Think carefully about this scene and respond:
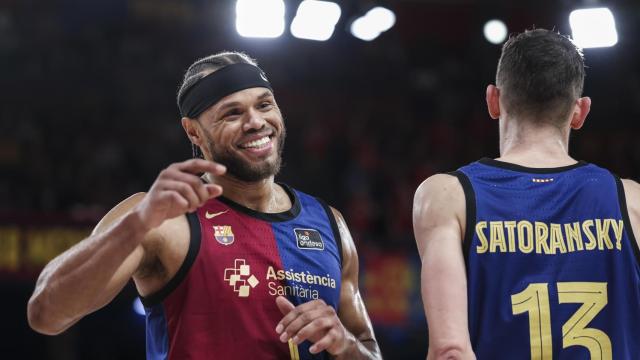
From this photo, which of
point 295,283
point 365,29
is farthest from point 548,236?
point 365,29

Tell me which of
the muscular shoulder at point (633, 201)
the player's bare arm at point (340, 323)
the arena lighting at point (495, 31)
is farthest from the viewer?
the arena lighting at point (495, 31)

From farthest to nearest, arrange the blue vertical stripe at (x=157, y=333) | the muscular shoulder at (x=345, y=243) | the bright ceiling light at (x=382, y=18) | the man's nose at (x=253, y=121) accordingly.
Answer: the bright ceiling light at (x=382, y=18) → the muscular shoulder at (x=345, y=243) → the man's nose at (x=253, y=121) → the blue vertical stripe at (x=157, y=333)

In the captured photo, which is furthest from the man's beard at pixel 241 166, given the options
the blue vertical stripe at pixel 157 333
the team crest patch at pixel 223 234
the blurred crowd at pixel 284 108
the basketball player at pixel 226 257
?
the blurred crowd at pixel 284 108

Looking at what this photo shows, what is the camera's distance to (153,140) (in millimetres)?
14516

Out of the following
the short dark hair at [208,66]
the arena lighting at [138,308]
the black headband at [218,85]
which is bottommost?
the arena lighting at [138,308]

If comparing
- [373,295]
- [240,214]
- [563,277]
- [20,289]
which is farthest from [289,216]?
[20,289]

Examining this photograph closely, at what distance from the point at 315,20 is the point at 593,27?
3650mm

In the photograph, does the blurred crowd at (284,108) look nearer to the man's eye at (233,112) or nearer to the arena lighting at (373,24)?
the arena lighting at (373,24)

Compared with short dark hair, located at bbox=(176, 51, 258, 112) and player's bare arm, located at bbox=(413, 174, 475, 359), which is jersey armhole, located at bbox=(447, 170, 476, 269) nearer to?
player's bare arm, located at bbox=(413, 174, 475, 359)

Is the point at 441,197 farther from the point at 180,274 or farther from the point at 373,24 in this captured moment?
the point at 373,24

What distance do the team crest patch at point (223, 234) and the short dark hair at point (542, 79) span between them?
1.23 metres

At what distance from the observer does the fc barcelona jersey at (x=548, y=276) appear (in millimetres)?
3182

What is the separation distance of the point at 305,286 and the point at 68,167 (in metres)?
10.6

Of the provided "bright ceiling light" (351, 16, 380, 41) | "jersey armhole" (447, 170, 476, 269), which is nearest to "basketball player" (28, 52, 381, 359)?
"jersey armhole" (447, 170, 476, 269)
